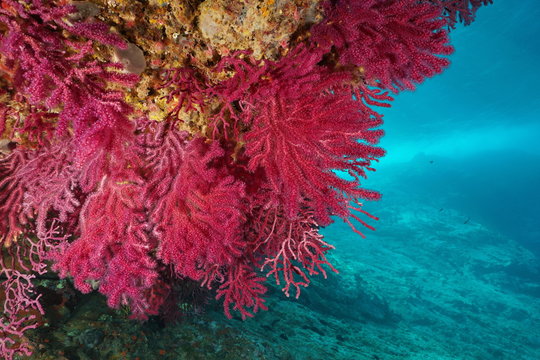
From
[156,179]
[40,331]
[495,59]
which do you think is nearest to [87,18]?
[156,179]

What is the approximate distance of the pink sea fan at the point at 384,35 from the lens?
6.82ft

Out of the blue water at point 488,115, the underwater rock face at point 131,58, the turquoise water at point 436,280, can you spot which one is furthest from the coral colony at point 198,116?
the blue water at point 488,115

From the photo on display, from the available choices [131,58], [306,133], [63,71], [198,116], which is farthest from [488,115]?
[63,71]

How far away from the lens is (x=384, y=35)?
2139mm

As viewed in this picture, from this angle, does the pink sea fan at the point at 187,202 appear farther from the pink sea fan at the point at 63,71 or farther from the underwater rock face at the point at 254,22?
the underwater rock face at the point at 254,22

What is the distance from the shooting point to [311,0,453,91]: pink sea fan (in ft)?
6.82

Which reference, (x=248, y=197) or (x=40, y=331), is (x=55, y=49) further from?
(x=40, y=331)

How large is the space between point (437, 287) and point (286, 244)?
808 inches

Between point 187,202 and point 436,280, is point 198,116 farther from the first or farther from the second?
point 436,280

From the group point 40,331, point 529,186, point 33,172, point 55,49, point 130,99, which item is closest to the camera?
point 55,49

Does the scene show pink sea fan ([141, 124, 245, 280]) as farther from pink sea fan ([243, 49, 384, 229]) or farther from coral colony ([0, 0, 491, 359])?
pink sea fan ([243, 49, 384, 229])

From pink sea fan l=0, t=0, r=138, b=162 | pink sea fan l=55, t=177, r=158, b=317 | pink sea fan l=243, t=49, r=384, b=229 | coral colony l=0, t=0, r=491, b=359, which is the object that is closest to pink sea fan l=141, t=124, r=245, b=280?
coral colony l=0, t=0, r=491, b=359

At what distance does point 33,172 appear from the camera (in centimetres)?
257

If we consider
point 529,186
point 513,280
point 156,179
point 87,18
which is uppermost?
point 529,186
